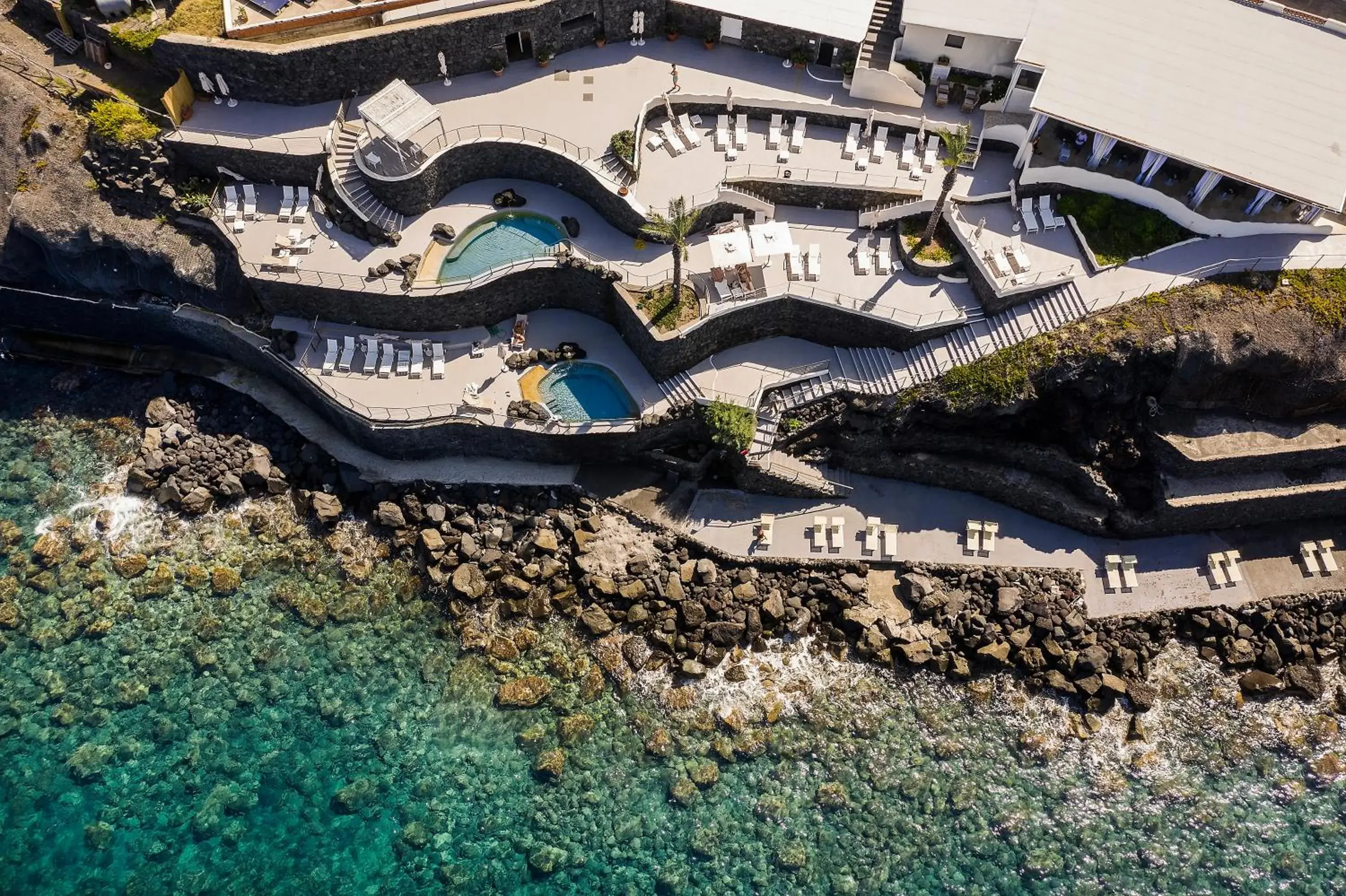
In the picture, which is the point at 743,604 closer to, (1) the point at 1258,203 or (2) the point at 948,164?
(2) the point at 948,164

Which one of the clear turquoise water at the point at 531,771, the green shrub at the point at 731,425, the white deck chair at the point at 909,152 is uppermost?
the white deck chair at the point at 909,152

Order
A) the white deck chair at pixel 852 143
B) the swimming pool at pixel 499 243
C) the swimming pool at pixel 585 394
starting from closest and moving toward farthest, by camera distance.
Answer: the swimming pool at pixel 585 394
the swimming pool at pixel 499 243
the white deck chair at pixel 852 143

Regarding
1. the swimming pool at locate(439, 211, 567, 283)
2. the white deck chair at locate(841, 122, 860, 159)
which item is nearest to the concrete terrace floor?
the swimming pool at locate(439, 211, 567, 283)

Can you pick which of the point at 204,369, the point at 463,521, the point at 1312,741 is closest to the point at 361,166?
the point at 204,369

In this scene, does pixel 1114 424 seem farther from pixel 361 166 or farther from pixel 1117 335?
pixel 361 166

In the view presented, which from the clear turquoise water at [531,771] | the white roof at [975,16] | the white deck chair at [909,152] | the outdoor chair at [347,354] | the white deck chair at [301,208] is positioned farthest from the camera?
the white deck chair at [909,152]

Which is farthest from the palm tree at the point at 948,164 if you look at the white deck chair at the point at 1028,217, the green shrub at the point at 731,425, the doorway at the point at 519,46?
the doorway at the point at 519,46

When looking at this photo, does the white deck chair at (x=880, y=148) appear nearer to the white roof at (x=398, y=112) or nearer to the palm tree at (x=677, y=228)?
the palm tree at (x=677, y=228)
